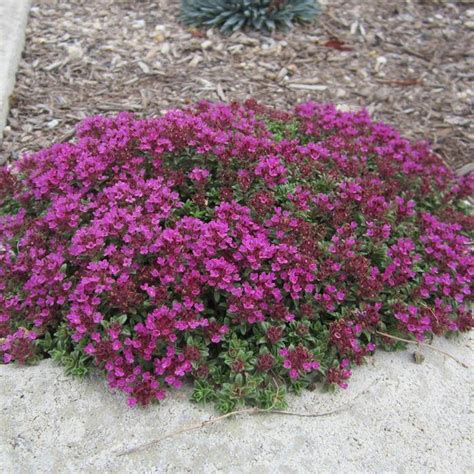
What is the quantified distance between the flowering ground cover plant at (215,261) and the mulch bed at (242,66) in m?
1.43

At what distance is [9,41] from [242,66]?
210cm

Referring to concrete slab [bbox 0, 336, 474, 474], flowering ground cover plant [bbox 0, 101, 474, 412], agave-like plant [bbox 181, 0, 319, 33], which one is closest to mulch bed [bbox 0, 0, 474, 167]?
agave-like plant [bbox 181, 0, 319, 33]

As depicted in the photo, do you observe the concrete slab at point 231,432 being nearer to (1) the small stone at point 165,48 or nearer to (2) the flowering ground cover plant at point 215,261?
(2) the flowering ground cover plant at point 215,261

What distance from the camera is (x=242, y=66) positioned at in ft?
17.3

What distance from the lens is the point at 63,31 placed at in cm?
551

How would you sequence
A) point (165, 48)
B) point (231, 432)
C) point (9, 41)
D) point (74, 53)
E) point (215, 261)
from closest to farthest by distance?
1. point (231, 432)
2. point (215, 261)
3. point (9, 41)
4. point (74, 53)
5. point (165, 48)

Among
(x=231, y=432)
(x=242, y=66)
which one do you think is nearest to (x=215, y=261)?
(x=231, y=432)

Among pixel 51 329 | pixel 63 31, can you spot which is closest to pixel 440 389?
pixel 51 329

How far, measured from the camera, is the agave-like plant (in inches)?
220

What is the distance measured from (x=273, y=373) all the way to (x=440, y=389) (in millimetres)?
829

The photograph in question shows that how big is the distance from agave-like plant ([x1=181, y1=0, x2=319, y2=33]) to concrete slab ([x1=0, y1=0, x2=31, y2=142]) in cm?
157

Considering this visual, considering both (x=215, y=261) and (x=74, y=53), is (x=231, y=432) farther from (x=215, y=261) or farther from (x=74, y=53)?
(x=74, y=53)

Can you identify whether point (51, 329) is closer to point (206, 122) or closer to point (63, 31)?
point (206, 122)

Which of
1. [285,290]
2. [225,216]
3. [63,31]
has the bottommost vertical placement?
[63,31]
